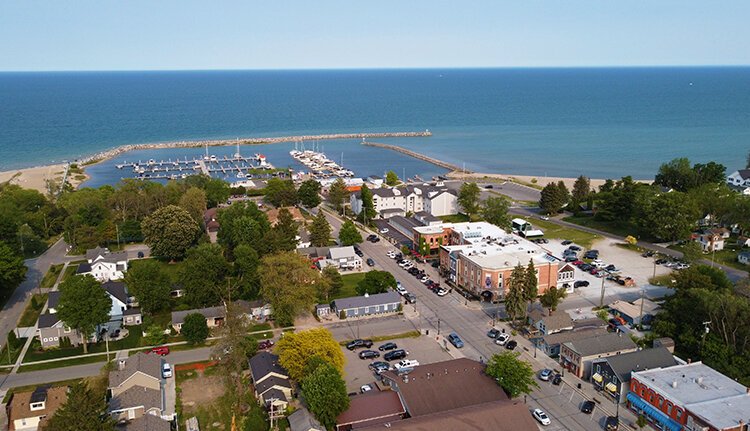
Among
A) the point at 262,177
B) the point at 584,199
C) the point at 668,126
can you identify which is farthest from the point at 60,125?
the point at 668,126

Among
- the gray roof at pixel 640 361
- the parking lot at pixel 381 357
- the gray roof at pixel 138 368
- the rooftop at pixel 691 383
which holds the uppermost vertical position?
the rooftop at pixel 691 383

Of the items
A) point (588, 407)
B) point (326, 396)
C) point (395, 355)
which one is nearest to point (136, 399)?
point (326, 396)

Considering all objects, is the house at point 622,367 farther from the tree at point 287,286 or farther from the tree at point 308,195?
the tree at point 308,195

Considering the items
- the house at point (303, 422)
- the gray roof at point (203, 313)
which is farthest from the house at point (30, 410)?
the house at point (303, 422)

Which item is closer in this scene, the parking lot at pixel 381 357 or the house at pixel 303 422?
the house at pixel 303 422

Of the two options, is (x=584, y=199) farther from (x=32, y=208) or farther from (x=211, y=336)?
(x=32, y=208)

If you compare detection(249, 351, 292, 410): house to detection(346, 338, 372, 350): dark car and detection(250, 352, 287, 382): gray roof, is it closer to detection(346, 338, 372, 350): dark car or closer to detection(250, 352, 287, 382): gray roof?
detection(250, 352, 287, 382): gray roof

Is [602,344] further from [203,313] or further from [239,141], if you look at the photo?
[239,141]
